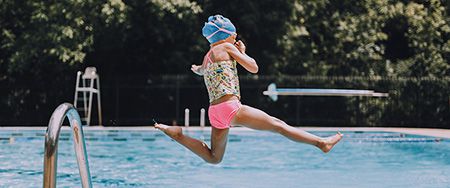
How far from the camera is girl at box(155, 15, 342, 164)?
5.62m

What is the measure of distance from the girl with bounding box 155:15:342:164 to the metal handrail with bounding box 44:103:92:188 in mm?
1025

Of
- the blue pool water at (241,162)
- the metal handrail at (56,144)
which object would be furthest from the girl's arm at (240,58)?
the blue pool water at (241,162)

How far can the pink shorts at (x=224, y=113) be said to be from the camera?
5621 millimetres

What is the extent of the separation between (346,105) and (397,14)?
4.64m

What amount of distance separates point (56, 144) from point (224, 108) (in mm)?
2149

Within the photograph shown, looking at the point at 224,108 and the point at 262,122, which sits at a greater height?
the point at 224,108

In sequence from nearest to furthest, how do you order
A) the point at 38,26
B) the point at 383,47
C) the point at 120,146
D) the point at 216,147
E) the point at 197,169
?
1. the point at 216,147
2. the point at 197,169
3. the point at 120,146
4. the point at 38,26
5. the point at 383,47

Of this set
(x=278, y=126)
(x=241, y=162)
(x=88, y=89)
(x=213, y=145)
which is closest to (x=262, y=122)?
(x=278, y=126)

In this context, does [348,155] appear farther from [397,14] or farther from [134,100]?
[397,14]

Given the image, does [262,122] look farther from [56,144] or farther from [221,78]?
[56,144]

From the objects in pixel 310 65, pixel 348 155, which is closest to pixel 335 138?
pixel 348 155

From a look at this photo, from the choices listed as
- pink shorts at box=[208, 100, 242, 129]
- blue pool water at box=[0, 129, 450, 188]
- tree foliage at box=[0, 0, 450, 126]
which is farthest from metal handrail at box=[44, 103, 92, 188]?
tree foliage at box=[0, 0, 450, 126]

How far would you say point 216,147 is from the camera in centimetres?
575

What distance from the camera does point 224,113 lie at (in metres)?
5.62
